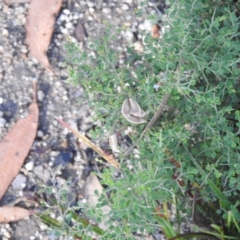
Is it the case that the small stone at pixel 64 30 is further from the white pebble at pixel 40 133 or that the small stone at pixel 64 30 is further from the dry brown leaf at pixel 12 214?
the dry brown leaf at pixel 12 214

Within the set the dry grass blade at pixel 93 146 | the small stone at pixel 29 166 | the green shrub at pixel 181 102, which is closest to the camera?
the green shrub at pixel 181 102

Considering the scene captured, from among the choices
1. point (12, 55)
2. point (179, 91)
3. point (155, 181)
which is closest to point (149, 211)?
point (155, 181)

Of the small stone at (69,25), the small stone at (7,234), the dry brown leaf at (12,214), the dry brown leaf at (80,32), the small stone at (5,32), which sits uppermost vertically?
the small stone at (5,32)

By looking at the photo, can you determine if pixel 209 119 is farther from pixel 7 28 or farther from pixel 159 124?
pixel 7 28

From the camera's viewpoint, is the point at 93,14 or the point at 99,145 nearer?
the point at 99,145

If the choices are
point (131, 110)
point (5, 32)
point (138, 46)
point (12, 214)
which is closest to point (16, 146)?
point (12, 214)

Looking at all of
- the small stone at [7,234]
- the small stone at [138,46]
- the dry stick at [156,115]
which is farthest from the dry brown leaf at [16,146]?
the dry stick at [156,115]

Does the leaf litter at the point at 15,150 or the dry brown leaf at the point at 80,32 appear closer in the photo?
the leaf litter at the point at 15,150
